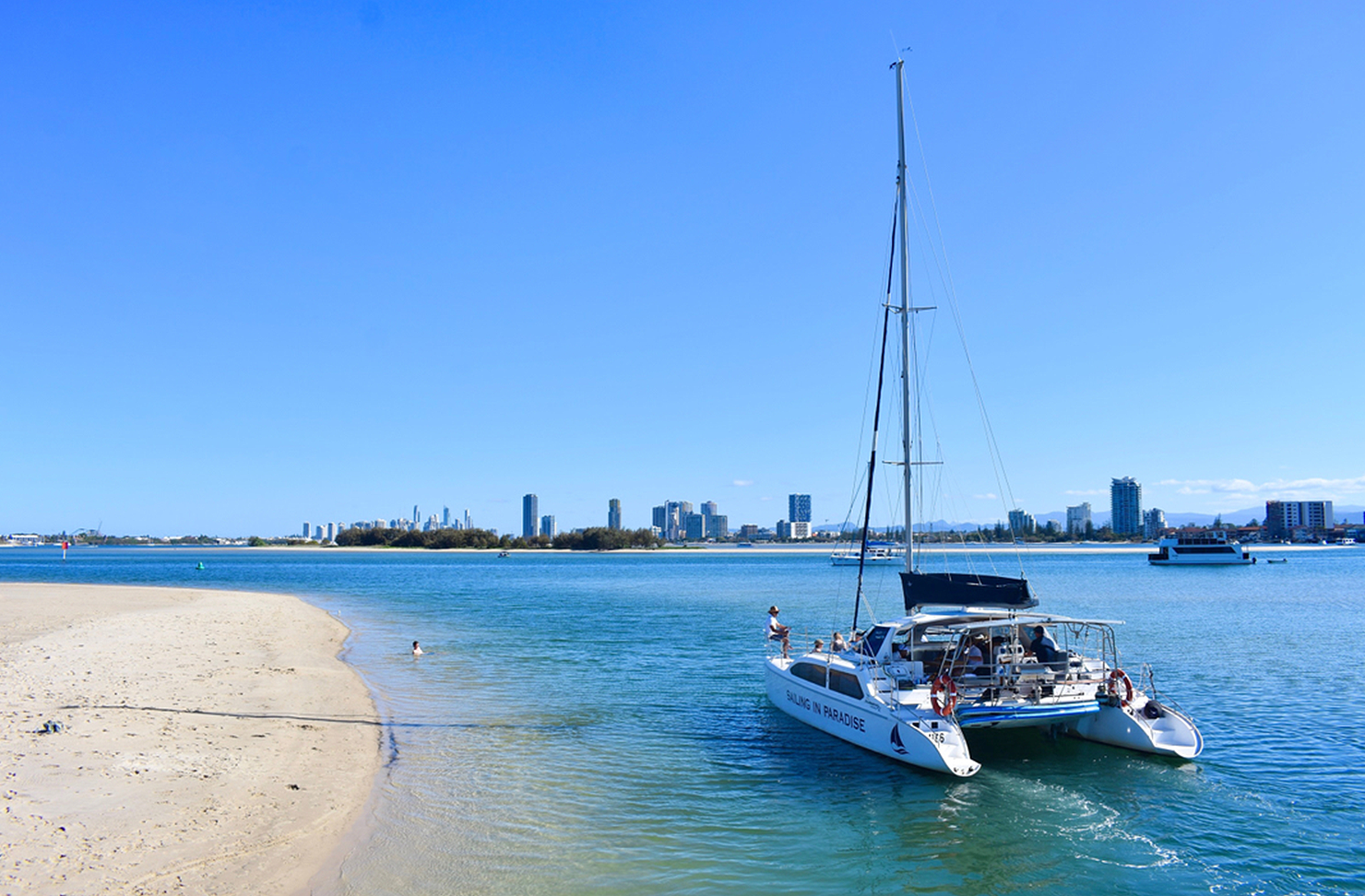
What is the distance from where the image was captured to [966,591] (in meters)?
18.3

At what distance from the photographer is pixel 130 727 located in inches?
615

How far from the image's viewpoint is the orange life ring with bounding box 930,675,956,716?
48.2ft

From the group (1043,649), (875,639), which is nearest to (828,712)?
(875,639)

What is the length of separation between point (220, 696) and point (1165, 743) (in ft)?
66.6

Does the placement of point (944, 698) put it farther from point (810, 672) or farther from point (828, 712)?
point (810, 672)

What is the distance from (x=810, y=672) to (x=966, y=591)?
3.94 m

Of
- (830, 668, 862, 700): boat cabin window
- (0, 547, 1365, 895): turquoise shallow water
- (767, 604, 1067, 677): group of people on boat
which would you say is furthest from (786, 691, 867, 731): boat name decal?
(767, 604, 1067, 677): group of people on boat

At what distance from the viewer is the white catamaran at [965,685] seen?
14.9 meters

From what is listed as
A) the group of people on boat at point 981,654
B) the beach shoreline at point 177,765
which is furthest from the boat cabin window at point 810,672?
the beach shoreline at point 177,765

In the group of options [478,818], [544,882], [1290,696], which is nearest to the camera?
[544,882]

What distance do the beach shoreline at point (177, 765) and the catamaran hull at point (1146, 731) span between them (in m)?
13.5

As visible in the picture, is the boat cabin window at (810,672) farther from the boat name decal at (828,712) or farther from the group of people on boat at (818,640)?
the group of people on boat at (818,640)

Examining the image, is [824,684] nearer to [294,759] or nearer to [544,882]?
[544,882]

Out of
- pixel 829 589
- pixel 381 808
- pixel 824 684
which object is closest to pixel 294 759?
pixel 381 808
